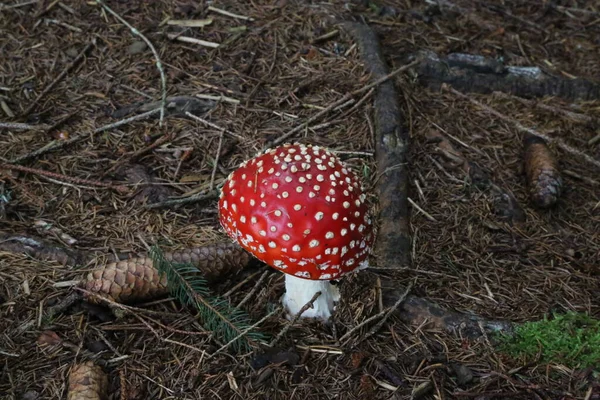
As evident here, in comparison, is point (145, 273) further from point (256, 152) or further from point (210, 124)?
point (210, 124)

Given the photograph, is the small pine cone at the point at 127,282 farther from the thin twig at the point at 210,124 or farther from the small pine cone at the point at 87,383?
the thin twig at the point at 210,124

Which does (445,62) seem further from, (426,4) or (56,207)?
(56,207)

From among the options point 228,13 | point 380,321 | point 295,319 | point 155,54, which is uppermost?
point 228,13

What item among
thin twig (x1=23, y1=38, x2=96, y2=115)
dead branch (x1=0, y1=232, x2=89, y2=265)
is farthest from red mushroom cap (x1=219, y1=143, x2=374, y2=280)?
thin twig (x1=23, y1=38, x2=96, y2=115)

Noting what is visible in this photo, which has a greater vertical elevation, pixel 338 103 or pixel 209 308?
pixel 338 103

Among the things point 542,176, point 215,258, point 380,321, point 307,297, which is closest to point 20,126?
point 215,258

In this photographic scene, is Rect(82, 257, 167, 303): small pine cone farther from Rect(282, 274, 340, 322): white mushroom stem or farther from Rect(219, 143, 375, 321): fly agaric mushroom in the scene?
Rect(282, 274, 340, 322): white mushroom stem

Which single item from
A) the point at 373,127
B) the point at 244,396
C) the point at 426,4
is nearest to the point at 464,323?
the point at 244,396
